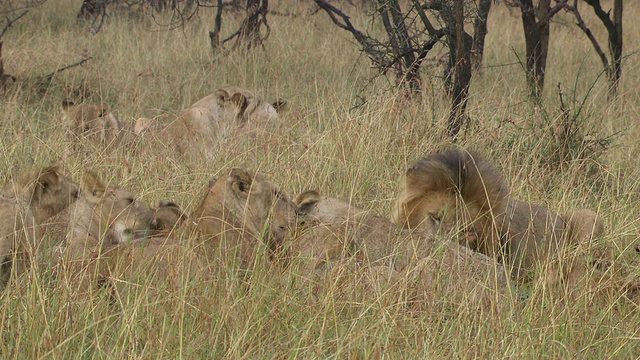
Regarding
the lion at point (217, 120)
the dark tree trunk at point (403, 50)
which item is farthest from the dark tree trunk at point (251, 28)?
the lion at point (217, 120)

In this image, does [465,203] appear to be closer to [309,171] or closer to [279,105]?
[309,171]

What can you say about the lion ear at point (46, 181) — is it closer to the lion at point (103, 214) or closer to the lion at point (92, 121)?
the lion at point (103, 214)

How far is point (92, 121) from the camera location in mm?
7016

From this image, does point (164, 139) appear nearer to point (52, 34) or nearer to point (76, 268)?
point (76, 268)

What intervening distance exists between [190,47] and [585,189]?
6.28 meters

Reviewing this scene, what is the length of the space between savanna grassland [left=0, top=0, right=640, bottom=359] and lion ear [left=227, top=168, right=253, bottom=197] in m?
0.49

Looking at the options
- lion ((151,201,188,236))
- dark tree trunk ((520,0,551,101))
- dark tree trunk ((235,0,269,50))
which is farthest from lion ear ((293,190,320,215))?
dark tree trunk ((235,0,269,50))

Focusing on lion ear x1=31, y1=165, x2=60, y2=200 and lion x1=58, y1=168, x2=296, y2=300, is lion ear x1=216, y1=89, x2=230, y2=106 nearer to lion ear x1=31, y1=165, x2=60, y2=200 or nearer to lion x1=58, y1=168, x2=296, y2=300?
lion x1=58, y1=168, x2=296, y2=300

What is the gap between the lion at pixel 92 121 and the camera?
22.6 feet

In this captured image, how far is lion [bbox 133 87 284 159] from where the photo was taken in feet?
22.9

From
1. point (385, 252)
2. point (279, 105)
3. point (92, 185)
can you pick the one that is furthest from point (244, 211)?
point (279, 105)

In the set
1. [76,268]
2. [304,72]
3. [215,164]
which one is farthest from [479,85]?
[76,268]

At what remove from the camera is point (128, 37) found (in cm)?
1155

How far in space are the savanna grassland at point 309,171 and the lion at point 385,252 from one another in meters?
0.15
